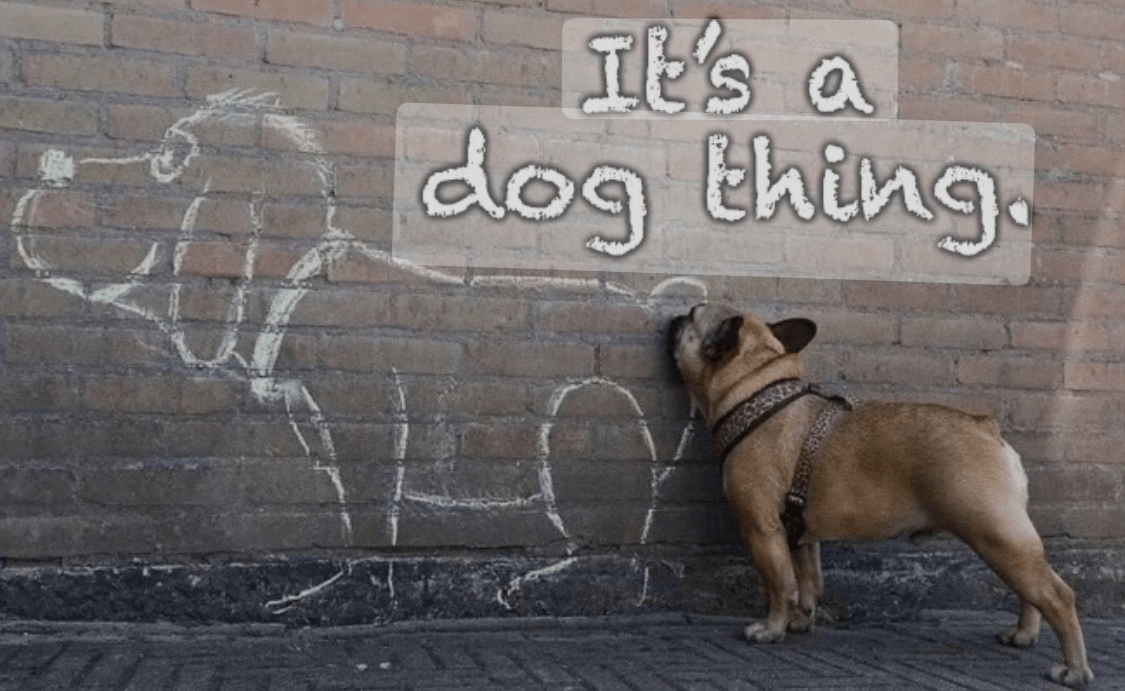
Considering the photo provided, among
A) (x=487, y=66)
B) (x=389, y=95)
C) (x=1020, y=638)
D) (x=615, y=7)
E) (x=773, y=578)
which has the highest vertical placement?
(x=615, y=7)

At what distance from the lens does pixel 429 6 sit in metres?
5.02

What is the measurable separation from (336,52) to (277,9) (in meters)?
0.26

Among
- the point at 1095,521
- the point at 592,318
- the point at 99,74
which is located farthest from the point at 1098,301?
the point at 99,74

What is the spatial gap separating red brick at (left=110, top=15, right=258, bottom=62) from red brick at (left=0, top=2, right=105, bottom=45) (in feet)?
0.22

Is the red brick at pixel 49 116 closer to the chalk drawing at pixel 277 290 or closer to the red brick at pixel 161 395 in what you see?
the chalk drawing at pixel 277 290

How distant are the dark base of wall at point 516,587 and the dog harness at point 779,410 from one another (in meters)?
0.48

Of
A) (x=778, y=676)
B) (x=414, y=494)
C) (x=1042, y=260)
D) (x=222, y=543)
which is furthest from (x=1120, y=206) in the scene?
(x=222, y=543)

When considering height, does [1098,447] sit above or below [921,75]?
below

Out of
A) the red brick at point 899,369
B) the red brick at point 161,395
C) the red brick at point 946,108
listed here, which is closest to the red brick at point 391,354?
the red brick at point 161,395

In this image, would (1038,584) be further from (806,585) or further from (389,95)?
(389,95)

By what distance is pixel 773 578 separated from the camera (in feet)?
16.1

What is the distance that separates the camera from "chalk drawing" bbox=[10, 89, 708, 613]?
15.3ft

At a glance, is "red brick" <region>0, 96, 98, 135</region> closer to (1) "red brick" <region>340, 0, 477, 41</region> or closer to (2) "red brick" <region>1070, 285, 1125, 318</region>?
(1) "red brick" <region>340, 0, 477, 41</region>

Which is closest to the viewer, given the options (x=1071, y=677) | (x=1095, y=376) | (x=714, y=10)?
(x=1071, y=677)
